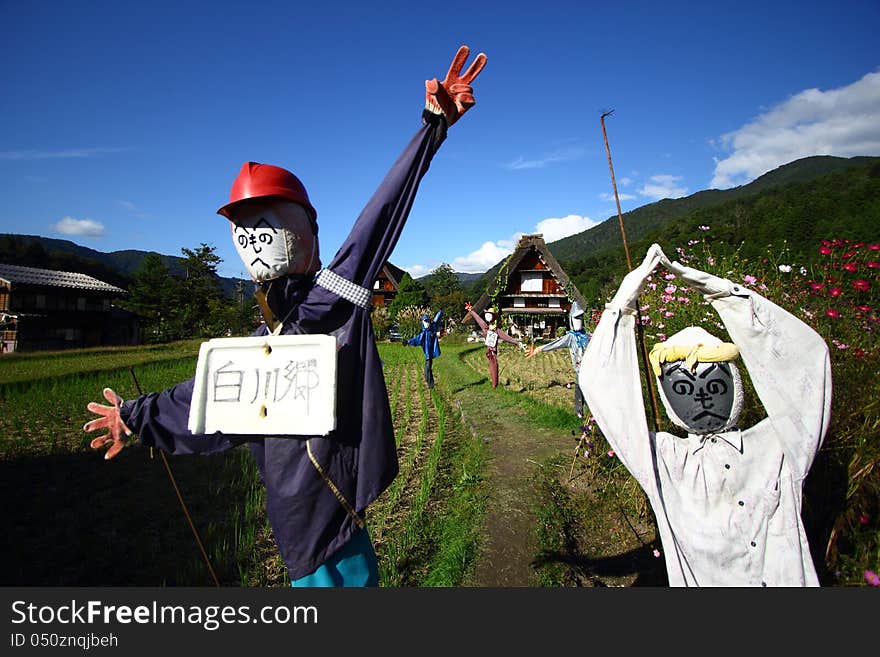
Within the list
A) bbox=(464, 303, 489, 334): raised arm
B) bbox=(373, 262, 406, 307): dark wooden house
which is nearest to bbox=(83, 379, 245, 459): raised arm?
bbox=(464, 303, 489, 334): raised arm

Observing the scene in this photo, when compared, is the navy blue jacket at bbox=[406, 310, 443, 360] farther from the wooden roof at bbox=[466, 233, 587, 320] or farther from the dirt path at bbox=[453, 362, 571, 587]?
the wooden roof at bbox=[466, 233, 587, 320]

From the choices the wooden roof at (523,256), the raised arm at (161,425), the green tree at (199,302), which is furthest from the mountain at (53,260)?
the raised arm at (161,425)

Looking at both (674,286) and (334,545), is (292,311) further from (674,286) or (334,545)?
(674,286)

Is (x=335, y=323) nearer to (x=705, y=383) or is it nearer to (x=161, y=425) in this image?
(x=161, y=425)

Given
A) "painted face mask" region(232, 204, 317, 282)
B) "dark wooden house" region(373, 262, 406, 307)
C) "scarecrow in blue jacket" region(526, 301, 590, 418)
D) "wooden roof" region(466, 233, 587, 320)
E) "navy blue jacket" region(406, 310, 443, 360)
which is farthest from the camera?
"dark wooden house" region(373, 262, 406, 307)

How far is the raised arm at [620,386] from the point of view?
4.94 feet

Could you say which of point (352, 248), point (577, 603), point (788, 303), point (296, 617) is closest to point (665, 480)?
point (577, 603)

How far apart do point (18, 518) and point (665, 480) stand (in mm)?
5196

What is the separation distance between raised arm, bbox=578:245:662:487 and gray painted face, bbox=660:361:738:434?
0.74ft

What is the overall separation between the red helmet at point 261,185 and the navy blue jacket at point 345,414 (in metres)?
0.30

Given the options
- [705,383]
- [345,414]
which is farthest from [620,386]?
[345,414]

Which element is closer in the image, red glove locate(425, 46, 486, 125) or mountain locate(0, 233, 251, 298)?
red glove locate(425, 46, 486, 125)

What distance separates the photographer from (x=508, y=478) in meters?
4.57

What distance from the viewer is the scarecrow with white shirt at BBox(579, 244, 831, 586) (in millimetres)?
1404
